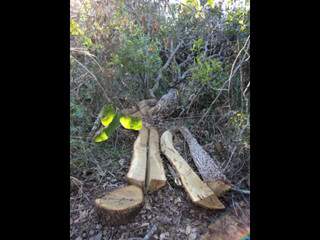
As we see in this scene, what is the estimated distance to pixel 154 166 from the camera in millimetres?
1553

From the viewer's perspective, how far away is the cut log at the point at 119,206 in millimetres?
1376

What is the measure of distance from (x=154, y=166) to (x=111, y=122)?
0.38 metres

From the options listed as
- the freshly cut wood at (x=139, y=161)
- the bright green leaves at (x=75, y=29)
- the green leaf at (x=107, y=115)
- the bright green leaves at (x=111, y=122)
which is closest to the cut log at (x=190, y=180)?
the freshly cut wood at (x=139, y=161)

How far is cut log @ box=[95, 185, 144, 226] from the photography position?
1.38 m

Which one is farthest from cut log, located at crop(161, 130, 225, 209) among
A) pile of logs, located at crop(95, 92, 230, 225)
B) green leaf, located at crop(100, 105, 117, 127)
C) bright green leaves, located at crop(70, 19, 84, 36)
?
bright green leaves, located at crop(70, 19, 84, 36)

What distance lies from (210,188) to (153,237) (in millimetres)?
424

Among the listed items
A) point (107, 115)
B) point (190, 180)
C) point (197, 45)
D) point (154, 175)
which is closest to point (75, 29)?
point (107, 115)

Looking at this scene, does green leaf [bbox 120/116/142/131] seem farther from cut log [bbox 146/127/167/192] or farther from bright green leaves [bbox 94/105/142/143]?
cut log [bbox 146/127/167/192]

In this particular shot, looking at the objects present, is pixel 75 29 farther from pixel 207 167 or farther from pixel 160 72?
pixel 207 167

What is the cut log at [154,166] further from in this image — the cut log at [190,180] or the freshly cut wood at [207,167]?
the freshly cut wood at [207,167]

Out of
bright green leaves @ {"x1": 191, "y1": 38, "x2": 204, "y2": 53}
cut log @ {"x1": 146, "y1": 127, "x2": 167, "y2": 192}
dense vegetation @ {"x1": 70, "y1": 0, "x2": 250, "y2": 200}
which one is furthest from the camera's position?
bright green leaves @ {"x1": 191, "y1": 38, "x2": 204, "y2": 53}

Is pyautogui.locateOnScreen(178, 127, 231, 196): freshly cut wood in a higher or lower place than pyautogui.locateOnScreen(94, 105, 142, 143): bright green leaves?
lower
